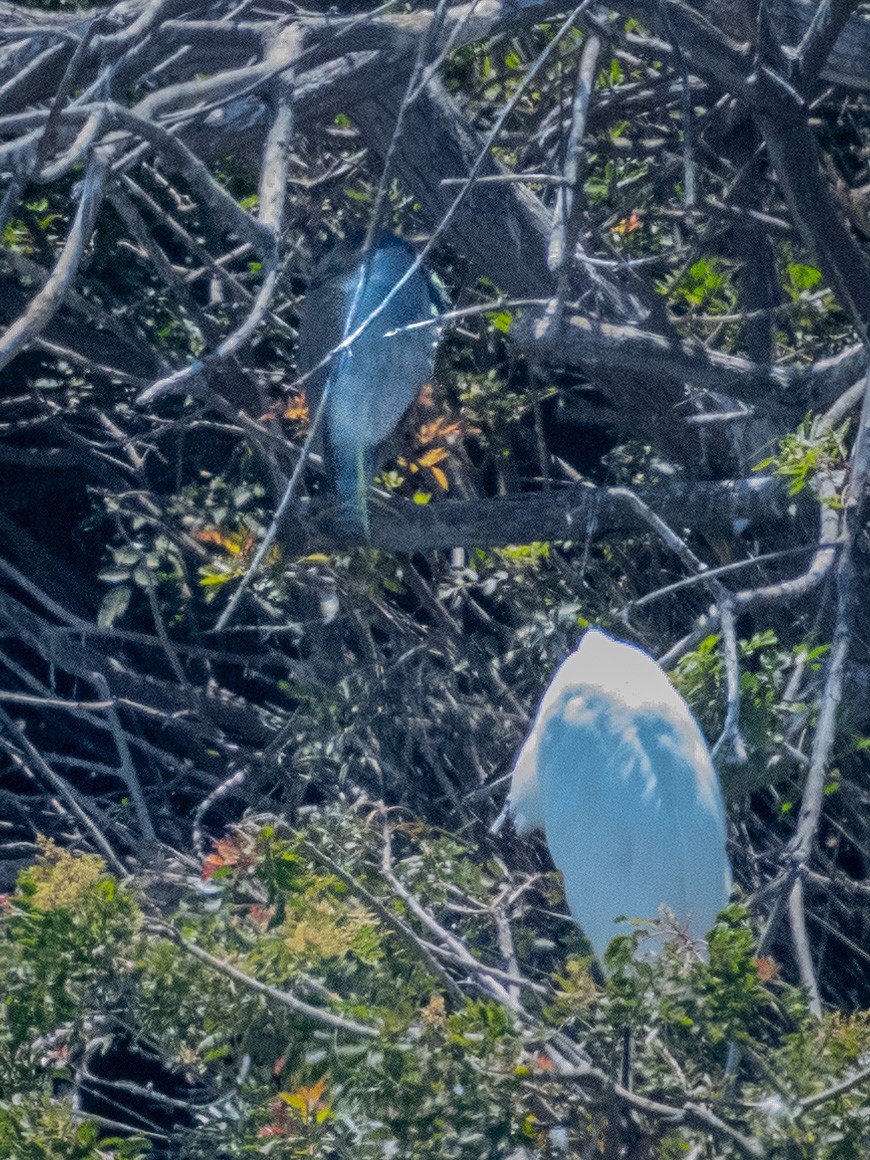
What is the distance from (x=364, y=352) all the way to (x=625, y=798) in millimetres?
1660

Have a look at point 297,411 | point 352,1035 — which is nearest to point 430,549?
point 297,411

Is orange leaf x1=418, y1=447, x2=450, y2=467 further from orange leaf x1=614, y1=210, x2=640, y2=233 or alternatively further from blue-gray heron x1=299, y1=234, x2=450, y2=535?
orange leaf x1=614, y1=210, x2=640, y2=233

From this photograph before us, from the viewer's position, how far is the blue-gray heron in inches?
125

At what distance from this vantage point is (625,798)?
2.06m

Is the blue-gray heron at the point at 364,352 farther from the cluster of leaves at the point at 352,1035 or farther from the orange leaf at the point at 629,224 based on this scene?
the cluster of leaves at the point at 352,1035

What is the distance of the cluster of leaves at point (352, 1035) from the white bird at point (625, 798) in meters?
0.34

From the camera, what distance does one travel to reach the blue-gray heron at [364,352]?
10.5 ft

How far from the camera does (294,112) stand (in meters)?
2.01

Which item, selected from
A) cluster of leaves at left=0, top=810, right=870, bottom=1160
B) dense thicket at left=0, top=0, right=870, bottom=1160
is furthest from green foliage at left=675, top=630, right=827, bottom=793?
cluster of leaves at left=0, top=810, right=870, bottom=1160

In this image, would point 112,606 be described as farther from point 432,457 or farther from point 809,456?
point 809,456

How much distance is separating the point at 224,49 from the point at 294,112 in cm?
21

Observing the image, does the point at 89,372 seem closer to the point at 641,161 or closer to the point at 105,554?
the point at 105,554

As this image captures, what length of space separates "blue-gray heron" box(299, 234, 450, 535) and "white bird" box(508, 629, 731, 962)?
106 centimetres

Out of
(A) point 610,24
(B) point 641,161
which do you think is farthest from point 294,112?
(B) point 641,161
